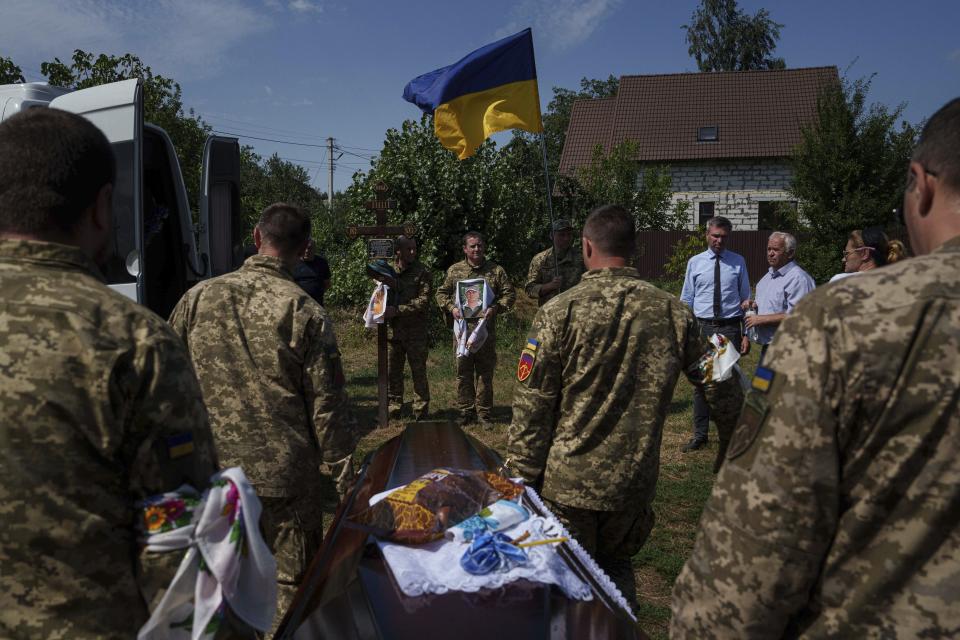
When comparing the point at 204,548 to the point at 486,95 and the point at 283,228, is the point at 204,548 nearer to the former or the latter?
the point at 283,228

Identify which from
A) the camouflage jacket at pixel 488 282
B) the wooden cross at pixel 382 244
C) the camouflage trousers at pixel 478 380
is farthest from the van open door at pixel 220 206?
the camouflage trousers at pixel 478 380

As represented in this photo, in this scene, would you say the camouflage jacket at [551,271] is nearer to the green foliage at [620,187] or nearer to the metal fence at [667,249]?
the green foliage at [620,187]

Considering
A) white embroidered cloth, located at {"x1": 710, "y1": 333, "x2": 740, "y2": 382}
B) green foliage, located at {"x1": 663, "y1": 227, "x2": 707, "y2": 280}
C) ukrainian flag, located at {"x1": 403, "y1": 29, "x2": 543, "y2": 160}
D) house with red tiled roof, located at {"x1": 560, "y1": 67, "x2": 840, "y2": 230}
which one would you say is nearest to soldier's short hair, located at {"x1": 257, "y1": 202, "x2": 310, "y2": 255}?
white embroidered cloth, located at {"x1": 710, "y1": 333, "x2": 740, "y2": 382}

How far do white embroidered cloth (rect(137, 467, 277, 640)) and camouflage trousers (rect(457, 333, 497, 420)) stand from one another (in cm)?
532

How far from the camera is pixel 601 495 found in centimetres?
275

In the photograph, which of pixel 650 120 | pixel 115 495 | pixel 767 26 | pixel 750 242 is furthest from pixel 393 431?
pixel 767 26

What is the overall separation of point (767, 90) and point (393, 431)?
25.3m

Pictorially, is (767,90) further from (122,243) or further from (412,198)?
(122,243)

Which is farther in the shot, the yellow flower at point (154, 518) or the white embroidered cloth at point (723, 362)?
the white embroidered cloth at point (723, 362)

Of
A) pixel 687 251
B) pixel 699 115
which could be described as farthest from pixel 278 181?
pixel 687 251

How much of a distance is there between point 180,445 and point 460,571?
3.06 feet

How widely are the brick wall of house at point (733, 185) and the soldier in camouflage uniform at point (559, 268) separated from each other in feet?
63.2

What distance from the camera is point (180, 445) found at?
1.39 meters

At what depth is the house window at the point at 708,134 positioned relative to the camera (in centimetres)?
2579
